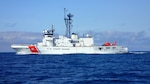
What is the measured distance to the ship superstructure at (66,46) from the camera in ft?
315

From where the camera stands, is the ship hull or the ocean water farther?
the ship hull

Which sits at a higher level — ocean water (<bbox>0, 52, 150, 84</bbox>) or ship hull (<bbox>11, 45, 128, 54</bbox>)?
ship hull (<bbox>11, 45, 128, 54</bbox>)

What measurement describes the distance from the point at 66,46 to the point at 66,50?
129 cm

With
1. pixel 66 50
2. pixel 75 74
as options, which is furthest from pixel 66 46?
pixel 75 74

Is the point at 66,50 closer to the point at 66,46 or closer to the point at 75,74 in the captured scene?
the point at 66,46

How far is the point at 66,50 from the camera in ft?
324

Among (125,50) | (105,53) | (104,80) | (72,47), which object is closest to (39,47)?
(72,47)

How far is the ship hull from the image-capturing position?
3760 inches

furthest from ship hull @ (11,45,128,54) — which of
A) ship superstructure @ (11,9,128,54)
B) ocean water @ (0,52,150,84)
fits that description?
ocean water @ (0,52,150,84)

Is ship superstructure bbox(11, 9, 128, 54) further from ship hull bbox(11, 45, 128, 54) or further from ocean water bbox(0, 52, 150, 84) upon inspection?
ocean water bbox(0, 52, 150, 84)

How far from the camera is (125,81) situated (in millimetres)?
26344

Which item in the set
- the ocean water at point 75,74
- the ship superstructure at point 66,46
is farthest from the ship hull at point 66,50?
the ocean water at point 75,74

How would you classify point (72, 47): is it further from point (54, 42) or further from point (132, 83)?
point (132, 83)

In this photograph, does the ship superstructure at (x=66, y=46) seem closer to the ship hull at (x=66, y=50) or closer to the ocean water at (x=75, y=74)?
the ship hull at (x=66, y=50)
